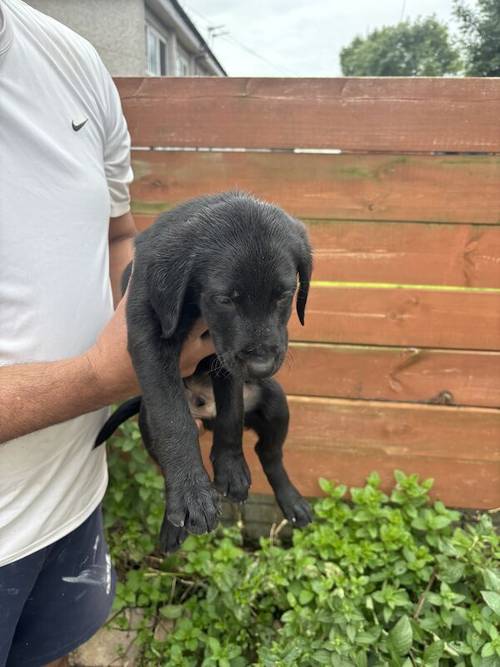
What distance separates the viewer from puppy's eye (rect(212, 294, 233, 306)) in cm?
124

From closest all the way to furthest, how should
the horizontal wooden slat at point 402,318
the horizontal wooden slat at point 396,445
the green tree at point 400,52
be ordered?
the horizontal wooden slat at point 402,318 < the horizontal wooden slat at point 396,445 < the green tree at point 400,52

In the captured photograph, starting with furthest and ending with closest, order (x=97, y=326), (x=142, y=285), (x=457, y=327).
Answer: (x=457, y=327) → (x=97, y=326) → (x=142, y=285)

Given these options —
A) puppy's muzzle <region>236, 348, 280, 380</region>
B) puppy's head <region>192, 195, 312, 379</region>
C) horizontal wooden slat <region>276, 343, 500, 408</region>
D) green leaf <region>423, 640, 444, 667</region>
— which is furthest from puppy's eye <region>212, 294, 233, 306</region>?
green leaf <region>423, 640, 444, 667</region>

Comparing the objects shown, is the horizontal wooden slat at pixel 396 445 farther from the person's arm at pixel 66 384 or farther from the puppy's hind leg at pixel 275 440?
the person's arm at pixel 66 384

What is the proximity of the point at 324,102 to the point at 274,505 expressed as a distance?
2.00m

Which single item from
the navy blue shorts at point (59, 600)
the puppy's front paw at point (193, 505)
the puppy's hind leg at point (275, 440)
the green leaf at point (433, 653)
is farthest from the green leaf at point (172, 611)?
the puppy's front paw at point (193, 505)

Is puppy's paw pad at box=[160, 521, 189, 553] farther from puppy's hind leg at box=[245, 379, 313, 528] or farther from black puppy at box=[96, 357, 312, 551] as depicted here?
puppy's hind leg at box=[245, 379, 313, 528]

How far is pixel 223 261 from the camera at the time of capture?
1.25m

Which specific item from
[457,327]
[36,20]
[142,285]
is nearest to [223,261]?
[142,285]

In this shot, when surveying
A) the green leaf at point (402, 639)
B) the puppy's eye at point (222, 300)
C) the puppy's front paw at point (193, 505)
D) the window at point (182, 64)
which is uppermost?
the window at point (182, 64)

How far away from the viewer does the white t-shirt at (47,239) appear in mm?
1279

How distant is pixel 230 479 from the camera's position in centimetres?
155

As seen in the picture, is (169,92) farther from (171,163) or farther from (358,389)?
(358,389)

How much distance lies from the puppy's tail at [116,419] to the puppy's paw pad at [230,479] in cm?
38
